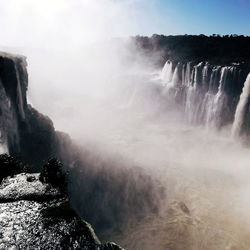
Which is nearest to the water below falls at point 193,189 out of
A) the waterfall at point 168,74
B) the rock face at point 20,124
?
the rock face at point 20,124

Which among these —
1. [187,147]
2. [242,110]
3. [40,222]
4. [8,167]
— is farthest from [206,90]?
[40,222]

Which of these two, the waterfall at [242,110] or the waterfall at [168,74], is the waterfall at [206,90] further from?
the waterfall at [168,74]

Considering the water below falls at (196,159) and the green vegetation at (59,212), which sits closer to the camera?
the green vegetation at (59,212)

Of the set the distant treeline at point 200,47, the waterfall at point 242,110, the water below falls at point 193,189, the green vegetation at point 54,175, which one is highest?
the distant treeline at point 200,47

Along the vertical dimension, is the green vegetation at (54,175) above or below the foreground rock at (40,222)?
above

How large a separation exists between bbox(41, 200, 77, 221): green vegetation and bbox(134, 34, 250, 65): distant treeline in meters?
68.1

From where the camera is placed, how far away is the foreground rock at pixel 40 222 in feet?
37.4

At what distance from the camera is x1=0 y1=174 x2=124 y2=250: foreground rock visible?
37.4ft

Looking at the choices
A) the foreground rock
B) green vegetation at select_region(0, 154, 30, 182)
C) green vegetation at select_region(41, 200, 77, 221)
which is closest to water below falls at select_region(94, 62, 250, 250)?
green vegetation at select_region(0, 154, 30, 182)

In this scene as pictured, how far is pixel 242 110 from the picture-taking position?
59812 millimetres

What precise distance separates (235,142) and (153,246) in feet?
114

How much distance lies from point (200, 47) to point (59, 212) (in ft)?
286

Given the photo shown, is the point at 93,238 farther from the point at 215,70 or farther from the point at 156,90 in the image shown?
the point at 156,90

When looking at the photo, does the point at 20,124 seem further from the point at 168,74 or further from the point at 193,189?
the point at 168,74
